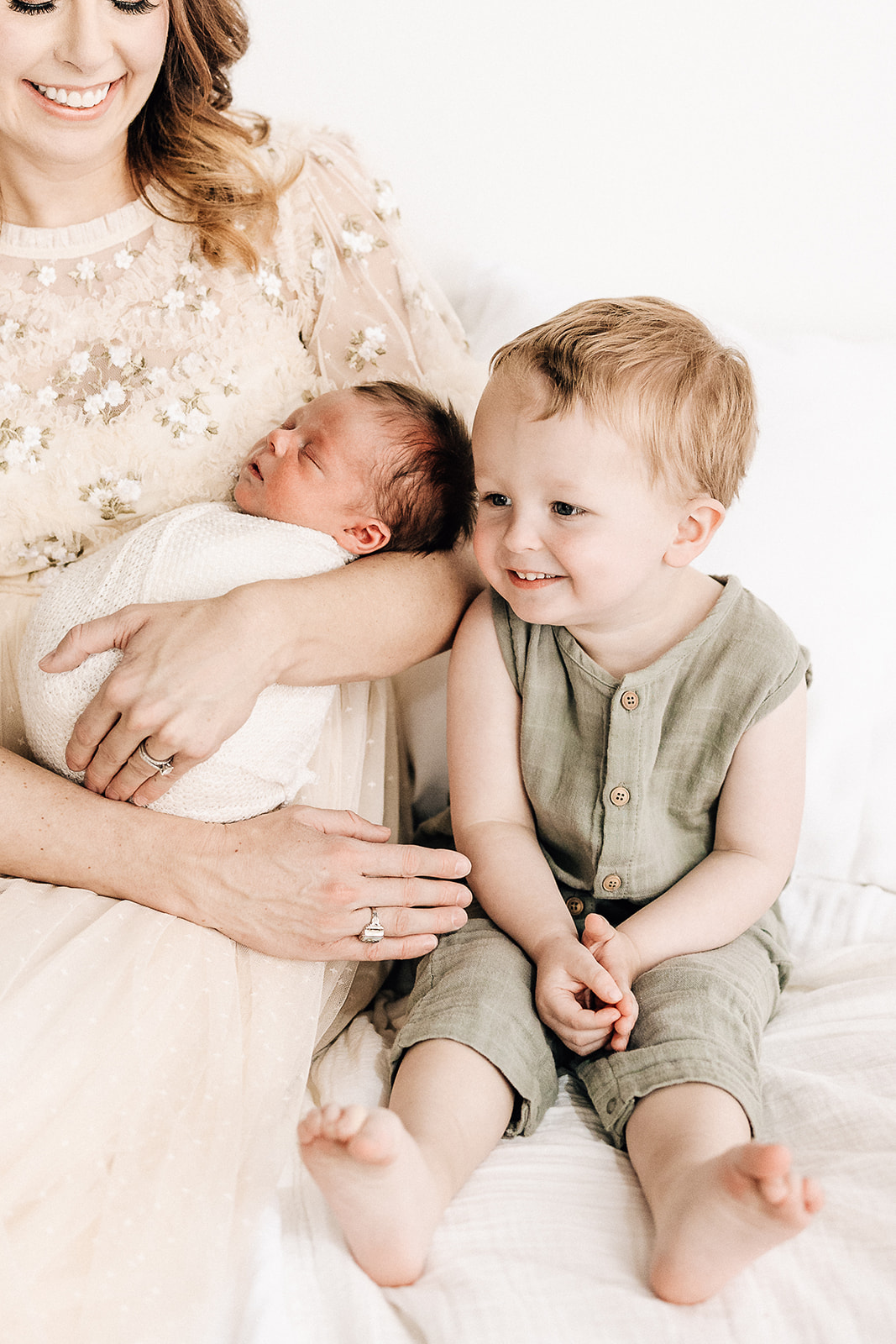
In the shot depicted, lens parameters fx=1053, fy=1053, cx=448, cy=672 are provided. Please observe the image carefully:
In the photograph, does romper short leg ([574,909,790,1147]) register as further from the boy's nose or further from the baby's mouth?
the baby's mouth

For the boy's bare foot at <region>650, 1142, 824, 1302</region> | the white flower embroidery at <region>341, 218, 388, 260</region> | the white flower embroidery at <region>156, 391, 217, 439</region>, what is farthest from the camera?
the white flower embroidery at <region>341, 218, 388, 260</region>

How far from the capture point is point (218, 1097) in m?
0.96

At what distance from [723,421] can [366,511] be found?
428 mm

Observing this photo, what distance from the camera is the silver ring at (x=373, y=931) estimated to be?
111cm

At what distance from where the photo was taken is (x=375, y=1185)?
810mm

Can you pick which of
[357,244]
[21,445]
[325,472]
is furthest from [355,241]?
[21,445]

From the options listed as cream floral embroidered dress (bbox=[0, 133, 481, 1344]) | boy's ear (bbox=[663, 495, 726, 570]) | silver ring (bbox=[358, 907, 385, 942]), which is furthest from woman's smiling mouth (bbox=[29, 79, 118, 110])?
silver ring (bbox=[358, 907, 385, 942])

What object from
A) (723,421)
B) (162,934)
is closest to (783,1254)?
(162,934)


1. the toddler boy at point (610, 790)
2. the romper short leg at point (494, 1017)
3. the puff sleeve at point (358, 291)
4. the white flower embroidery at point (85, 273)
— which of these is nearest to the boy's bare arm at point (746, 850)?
the toddler boy at point (610, 790)

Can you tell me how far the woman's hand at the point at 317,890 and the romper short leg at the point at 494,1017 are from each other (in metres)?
0.05

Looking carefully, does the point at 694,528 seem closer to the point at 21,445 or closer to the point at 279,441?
the point at 279,441

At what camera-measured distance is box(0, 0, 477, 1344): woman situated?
2.90ft

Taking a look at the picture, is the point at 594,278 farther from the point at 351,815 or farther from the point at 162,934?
the point at 162,934

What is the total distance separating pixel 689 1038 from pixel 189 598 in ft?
2.29
